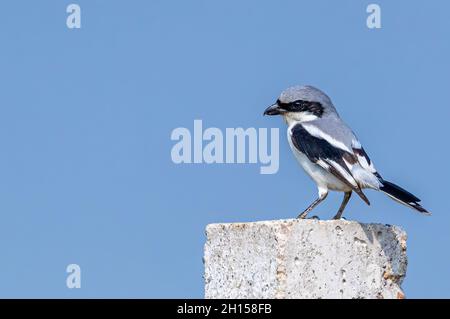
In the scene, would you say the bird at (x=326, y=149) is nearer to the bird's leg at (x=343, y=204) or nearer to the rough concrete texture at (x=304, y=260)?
the bird's leg at (x=343, y=204)

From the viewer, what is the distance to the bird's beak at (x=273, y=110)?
401 inches

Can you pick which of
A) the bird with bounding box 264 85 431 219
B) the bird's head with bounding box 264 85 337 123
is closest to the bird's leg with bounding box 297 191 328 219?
the bird with bounding box 264 85 431 219

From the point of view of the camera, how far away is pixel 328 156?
A: 9414mm

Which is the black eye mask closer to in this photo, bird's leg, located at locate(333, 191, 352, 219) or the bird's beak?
the bird's beak

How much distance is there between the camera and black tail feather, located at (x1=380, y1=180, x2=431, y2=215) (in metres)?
8.90

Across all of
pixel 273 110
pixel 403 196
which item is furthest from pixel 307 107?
pixel 403 196

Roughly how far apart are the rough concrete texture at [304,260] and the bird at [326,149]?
647 millimetres

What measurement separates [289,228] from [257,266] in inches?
16.9

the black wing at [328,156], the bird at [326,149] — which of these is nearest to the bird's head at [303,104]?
the bird at [326,149]

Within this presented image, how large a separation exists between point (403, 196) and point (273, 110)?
1924 millimetres

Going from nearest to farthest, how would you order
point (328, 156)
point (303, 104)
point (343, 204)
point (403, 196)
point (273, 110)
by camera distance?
point (403, 196)
point (328, 156)
point (343, 204)
point (303, 104)
point (273, 110)

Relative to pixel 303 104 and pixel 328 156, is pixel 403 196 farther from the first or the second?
pixel 303 104

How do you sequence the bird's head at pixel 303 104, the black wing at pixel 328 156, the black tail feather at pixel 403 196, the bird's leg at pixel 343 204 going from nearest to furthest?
1. the black tail feather at pixel 403 196
2. the black wing at pixel 328 156
3. the bird's leg at pixel 343 204
4. the bird's head at pixel 303 104
